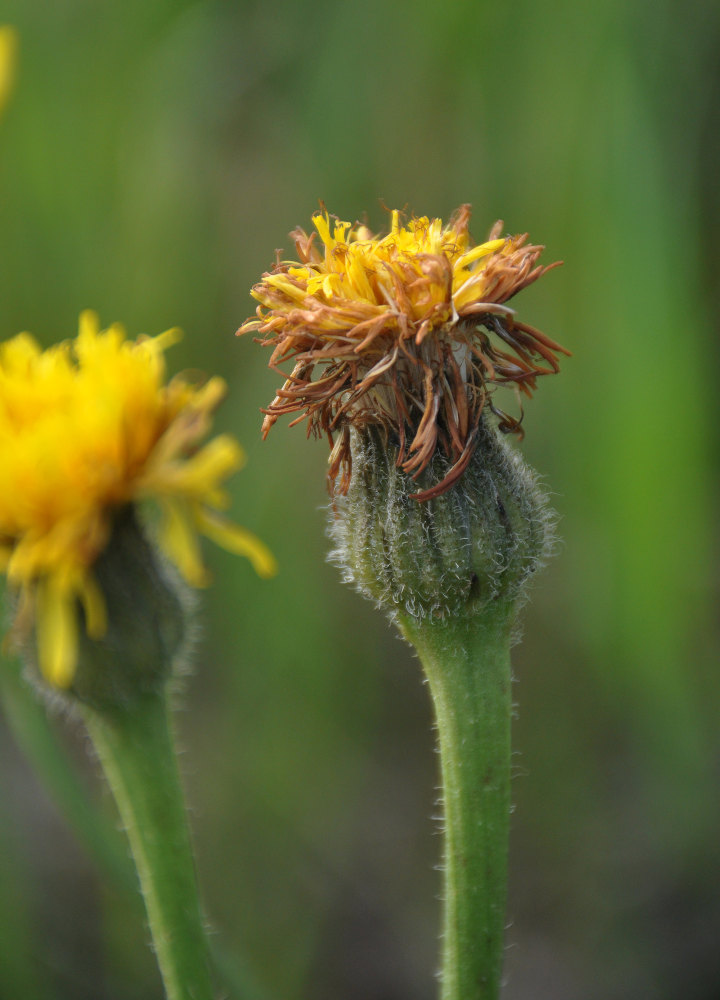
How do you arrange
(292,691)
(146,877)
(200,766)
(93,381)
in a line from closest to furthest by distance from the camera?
(93,381)
(146,877)
(292,691)
(200,766)

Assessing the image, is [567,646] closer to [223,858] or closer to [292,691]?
[292,691]

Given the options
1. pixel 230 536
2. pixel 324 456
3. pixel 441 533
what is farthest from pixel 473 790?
pixel 324 456

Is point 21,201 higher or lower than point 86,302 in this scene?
higher

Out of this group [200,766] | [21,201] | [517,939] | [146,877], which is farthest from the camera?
[21,201]

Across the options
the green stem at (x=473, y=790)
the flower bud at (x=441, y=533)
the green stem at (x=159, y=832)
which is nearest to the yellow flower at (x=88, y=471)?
the green stem at (x=159, y=832)

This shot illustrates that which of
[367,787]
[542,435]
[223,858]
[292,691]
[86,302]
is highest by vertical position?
[86,302]

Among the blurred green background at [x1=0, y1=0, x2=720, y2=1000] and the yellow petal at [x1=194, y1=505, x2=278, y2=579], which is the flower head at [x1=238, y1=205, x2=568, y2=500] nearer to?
the yellow petal at [x1=194, y1=505, x2=278, y2=579]

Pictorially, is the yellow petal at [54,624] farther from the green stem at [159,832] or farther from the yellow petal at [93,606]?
the green stem at [159,832]

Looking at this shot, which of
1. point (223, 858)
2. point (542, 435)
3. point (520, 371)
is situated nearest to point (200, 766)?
point (223, 858)
